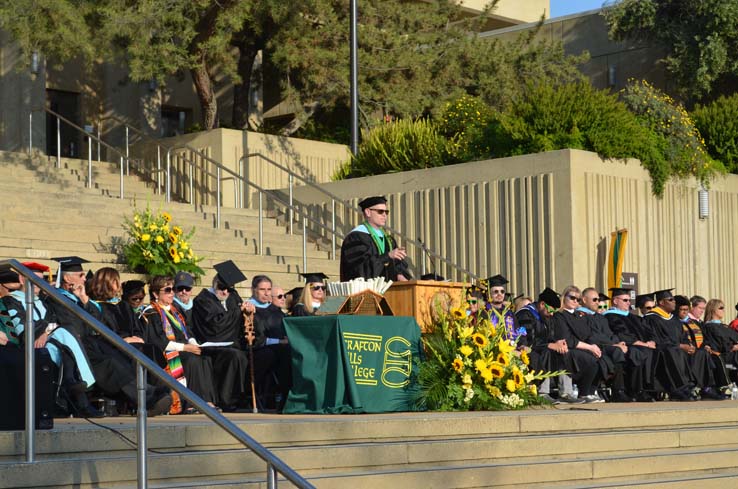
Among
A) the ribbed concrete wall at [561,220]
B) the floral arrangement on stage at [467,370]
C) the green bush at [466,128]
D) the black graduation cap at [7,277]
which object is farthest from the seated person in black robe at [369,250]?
the green bush at [466,128]

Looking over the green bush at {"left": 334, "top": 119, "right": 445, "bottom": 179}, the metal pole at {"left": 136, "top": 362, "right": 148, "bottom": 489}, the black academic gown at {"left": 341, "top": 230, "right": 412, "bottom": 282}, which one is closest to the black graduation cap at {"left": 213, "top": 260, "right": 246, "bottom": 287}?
the black academic gown at {"left": 341, "top": 230, "right": 412, "bottom": 282}

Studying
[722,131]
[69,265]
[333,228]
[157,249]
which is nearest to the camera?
[69,265]

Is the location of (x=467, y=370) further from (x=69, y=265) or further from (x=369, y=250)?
Answer: (x=69, y=265)

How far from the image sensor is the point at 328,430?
8.98m

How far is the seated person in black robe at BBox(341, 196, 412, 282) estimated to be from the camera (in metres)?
11.7

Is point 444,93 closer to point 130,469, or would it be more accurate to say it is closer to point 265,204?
point 265,204

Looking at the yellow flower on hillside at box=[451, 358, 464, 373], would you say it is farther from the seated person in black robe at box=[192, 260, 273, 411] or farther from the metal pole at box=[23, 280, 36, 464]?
the metal pole at box=[23, 280, 36, 464]

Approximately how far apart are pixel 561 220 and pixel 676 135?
3.43 metres

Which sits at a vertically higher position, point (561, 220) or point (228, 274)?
point (561, 220)

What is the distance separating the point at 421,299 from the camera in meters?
11.3

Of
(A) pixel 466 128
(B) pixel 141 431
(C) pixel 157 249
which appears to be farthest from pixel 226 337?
(A) pixel 466 128

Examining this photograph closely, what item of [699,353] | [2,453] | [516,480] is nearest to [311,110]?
[699,353]

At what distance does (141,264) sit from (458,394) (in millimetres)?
7441

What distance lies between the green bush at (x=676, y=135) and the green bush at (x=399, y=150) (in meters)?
3.38
